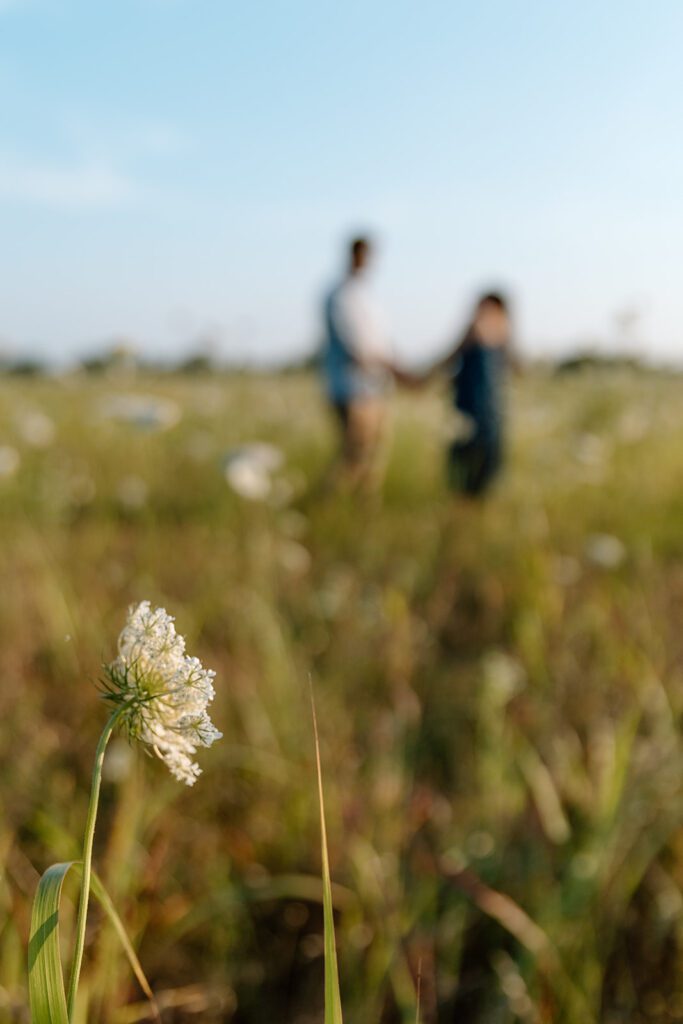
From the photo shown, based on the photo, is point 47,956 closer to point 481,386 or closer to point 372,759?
point 372,759

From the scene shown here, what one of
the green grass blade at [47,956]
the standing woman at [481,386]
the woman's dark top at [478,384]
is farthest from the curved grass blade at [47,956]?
the woman's dark top at [478,384]

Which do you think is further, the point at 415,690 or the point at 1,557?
the point at 1,557

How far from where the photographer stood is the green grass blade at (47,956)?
1.25 ft

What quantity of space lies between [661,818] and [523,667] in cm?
85

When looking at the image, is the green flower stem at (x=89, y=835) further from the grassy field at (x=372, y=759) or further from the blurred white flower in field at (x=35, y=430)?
the blurred white flower in field at (x=35, y=430)

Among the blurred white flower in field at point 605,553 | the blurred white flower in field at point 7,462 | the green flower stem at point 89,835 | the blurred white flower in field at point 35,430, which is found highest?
the green flower stem at point 89,835

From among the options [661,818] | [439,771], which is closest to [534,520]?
[439,771]

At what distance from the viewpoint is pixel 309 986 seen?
1.37m

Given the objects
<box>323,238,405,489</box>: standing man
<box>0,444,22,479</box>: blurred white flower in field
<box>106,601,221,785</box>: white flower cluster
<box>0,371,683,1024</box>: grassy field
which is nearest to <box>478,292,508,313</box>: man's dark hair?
<box>323,238,405,489</box>: standing man

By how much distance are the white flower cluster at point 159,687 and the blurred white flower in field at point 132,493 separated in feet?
11.7

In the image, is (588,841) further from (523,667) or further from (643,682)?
(523,667)

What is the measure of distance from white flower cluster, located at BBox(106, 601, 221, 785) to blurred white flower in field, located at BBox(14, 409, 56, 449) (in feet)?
15.3

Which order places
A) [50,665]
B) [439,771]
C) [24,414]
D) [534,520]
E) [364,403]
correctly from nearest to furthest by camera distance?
[439,771] → [50,665] → [534,520] → [364,403] → [24,414]

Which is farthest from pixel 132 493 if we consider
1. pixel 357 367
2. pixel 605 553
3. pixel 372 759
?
pixel 372 759
